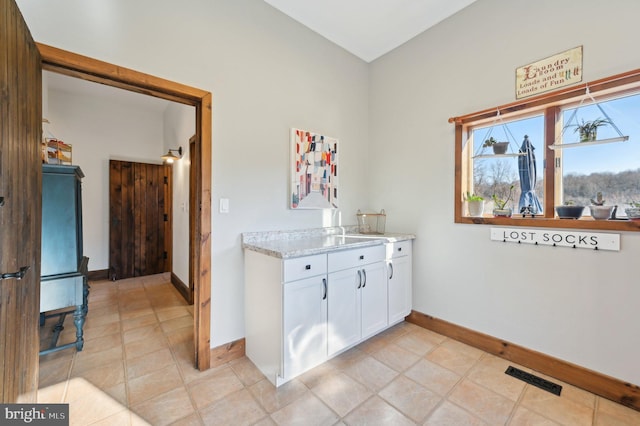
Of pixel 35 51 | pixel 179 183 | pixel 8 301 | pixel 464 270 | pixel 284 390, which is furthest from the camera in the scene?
pixel 179 183

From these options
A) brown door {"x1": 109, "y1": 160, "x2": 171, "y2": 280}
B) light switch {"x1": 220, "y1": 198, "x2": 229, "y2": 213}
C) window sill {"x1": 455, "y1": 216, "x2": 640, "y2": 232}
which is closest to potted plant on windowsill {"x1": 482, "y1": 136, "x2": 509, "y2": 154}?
window sill {"x1": 455, "y1": 216, "x2": 640, "y2": 232}

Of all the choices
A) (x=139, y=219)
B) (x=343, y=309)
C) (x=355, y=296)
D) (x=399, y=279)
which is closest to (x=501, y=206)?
(x=399, y=279)

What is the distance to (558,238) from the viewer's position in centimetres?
187

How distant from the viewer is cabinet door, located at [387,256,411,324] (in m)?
2.45

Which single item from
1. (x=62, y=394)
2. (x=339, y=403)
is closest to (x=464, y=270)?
(x=339, y=403)

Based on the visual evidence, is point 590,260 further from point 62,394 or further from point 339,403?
point 62,394

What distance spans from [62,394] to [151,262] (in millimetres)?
3258

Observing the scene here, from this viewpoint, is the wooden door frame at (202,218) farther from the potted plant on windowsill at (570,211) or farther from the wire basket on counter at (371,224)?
the potted plant on windowsill at (570,211)

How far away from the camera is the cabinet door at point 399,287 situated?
245 centimetres

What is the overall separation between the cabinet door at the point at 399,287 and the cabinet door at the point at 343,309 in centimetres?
46

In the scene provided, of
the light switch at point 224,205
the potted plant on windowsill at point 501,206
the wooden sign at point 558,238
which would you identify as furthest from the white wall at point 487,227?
the light switch at point 224,205

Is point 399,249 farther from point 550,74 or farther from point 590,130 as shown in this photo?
point 550,74

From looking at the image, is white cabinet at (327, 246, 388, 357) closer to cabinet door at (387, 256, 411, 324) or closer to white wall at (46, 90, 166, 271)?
cabinet door at (387, 256, 411, 324)

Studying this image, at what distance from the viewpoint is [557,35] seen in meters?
1.89
